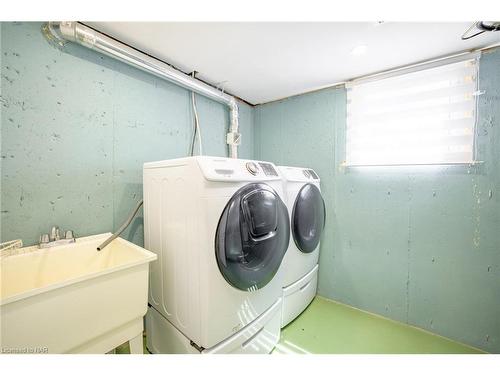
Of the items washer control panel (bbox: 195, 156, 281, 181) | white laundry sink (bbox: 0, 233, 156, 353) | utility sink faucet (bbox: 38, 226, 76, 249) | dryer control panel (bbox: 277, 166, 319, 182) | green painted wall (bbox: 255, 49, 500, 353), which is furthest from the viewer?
dryer control panel (bbox: 277, 166, 319, 182)

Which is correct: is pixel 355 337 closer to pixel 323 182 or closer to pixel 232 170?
pixel 323 182

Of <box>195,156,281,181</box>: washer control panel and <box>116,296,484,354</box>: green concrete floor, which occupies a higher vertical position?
<box>195,156,281,181</box>: washer control panel

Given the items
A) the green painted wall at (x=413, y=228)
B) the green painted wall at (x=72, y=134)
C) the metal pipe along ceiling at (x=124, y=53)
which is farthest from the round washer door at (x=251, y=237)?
the metal pipe along ceiling at (x=124, y=53)

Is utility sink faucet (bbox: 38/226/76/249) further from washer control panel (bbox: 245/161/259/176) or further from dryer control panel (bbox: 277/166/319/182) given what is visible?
dryer control panel (bbox: 277/166/319/182)

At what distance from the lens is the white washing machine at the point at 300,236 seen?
1.51m

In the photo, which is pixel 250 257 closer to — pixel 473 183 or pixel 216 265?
pixel 216 265

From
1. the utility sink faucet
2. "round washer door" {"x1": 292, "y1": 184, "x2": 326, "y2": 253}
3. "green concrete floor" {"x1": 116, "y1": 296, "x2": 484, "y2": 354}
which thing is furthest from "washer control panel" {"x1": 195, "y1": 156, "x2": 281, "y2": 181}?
"green concrete floor" {"x1": 116, "y1": 296, "x2": 484, "y2": 354}

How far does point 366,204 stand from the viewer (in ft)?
5.82

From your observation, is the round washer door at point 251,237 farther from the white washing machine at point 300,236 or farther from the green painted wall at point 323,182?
the green painted wall at point 323,182

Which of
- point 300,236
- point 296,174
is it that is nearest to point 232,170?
point 296,174

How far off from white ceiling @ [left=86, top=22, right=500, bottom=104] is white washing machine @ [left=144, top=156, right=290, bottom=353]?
0.81 metres

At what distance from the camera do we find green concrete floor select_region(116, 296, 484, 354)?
1354mm

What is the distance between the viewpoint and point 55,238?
3.55 feet

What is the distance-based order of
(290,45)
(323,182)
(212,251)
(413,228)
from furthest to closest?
(323,182) → (413,228) → (290,45) → (212,251)
